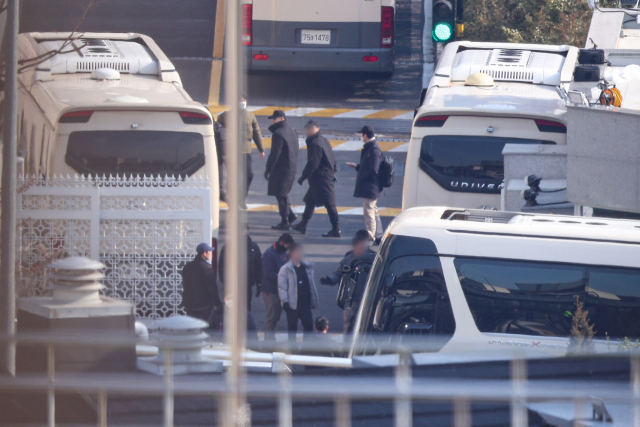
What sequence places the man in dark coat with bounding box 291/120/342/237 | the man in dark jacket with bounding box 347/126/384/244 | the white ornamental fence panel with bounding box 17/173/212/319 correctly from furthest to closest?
the man in dark coat with bounding box 291/120/342/237
the man in dark jacket with bounding box 347/126/384/244
the white ornamental fence panel with bounding box 17/173/212/319

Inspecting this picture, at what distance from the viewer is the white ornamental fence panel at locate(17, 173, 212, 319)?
6.77 meters

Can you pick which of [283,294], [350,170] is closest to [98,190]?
[283,294]

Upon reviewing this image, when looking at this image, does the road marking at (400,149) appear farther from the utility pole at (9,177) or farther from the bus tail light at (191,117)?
the utility pole at (9,177)

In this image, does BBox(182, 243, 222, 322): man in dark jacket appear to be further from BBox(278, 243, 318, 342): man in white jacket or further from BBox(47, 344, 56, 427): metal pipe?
BBox(47, 344, 56, 427): metal pipe

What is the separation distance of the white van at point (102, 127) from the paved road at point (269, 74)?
12.5ft

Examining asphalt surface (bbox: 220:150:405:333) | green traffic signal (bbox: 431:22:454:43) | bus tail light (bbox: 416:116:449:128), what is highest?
green traffic signal (bbox: 431:22:454:43)

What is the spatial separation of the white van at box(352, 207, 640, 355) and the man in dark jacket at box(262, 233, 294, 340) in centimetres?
223

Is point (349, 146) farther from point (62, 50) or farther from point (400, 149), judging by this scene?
point (62, 50)

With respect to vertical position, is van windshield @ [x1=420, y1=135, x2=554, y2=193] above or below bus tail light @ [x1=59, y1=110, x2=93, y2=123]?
below

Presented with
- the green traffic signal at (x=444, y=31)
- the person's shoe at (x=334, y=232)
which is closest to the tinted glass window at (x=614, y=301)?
the person's shoe at (x=334, y=232)

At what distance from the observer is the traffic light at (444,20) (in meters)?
11.4

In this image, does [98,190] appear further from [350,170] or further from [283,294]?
[350,170]

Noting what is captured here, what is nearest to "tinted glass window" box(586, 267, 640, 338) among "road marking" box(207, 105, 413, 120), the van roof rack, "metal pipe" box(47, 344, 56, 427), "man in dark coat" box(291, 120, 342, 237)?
the van roof rack

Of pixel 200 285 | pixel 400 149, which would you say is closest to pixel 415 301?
pixel 200 285
